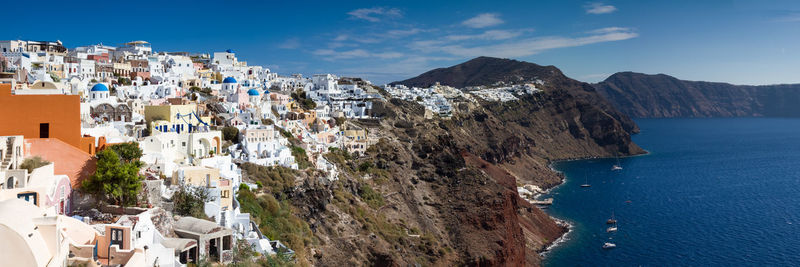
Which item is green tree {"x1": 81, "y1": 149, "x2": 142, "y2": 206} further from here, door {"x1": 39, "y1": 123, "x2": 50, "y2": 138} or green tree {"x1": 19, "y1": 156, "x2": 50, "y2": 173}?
door {"x1": 39, "y1": 123, "x2": 50, "y2": 138}

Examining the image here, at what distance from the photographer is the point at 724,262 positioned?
59.1 meters

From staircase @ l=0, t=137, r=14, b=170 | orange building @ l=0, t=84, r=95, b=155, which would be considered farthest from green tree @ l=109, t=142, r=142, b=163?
staircase @ l=0, t=137, r=14, b=170

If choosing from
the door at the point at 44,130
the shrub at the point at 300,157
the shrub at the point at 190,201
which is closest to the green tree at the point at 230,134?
the shrub at the point at 300,157

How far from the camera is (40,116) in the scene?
25562 mm

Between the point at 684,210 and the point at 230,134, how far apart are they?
67.2 meters

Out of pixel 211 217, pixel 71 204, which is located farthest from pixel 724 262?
pixel 71 204

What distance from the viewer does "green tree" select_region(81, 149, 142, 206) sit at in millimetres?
23547

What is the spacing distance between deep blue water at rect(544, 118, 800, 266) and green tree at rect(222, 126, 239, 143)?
34.8 metres

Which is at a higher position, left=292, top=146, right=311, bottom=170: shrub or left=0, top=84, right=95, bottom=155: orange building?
left=0, top=84, right=95, bottom=155: orange building

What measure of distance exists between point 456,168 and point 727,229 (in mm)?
34526

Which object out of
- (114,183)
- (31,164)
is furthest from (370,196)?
(31,164)

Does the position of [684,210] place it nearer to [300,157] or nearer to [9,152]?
[300,157]

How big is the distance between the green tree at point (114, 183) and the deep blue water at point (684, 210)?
46527mm

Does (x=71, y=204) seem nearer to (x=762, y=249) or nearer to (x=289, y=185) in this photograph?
(x=289, y=185)
